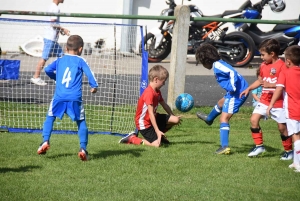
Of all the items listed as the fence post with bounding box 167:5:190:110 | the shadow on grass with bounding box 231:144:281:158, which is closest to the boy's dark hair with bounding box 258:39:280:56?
the shadow on grass with bounding box 231:144:281:158

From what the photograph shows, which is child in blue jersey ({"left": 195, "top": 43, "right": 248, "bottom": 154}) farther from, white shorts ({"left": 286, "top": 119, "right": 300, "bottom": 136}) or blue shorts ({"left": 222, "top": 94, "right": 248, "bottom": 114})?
white shorts ({"left": 286, "top": 119, "right": 300, "bottom": 136})

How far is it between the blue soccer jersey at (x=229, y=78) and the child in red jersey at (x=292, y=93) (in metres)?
0.77

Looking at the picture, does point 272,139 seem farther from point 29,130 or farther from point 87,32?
point 87,32

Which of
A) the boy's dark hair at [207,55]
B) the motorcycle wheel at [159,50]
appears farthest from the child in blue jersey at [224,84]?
the motorcycle wheel at [159,50]

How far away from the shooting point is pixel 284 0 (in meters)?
20.5

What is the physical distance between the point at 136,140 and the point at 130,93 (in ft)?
6.73

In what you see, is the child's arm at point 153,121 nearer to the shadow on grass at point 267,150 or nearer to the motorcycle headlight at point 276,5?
the shadow on grass at point 267,150

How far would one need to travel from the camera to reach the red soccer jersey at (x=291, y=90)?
7867 millimetres

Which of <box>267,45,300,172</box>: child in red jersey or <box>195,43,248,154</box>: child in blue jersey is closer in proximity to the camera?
<box>267,45,300,172</box>: child in red jersey

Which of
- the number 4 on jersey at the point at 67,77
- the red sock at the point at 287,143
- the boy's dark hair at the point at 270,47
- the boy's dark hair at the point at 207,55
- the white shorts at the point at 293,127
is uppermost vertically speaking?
the boy's dark hair at the point at 270,47

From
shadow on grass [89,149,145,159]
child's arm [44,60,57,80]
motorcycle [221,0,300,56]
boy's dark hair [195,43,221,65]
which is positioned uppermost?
motorcycle [221,0,300,56]

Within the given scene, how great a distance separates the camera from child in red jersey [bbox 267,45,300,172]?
25.8 feet

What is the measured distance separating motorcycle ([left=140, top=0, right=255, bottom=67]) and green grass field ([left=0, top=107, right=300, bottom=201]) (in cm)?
783

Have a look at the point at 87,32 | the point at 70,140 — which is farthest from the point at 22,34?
the point at 70,140
